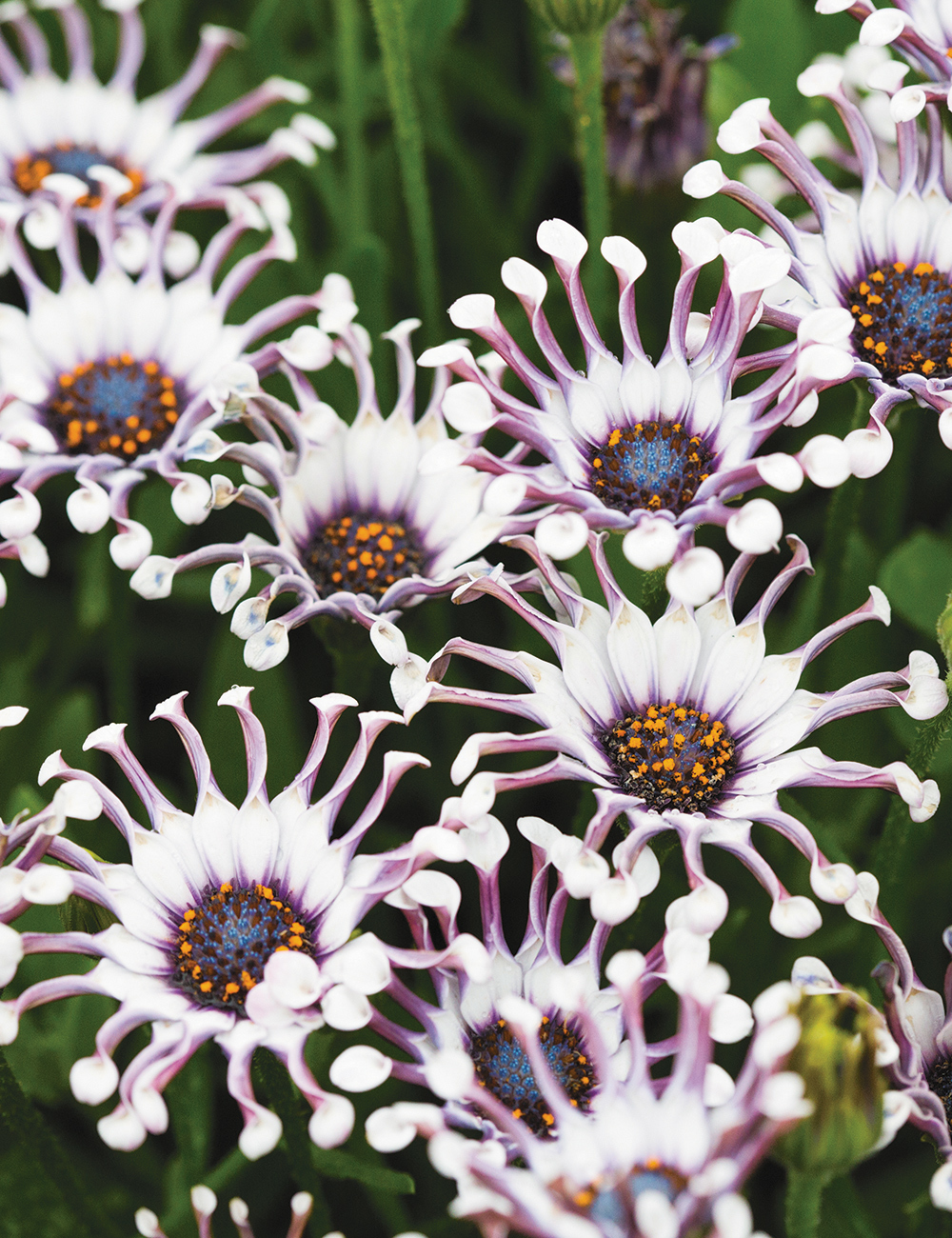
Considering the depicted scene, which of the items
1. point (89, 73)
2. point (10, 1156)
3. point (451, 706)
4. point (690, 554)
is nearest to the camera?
point (690, 554)

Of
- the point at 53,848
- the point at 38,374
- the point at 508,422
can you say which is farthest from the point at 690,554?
the point at 38,374

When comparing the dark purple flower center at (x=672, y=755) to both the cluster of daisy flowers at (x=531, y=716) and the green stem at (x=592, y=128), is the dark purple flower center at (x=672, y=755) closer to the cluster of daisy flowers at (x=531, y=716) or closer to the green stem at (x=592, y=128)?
the cluster of daisy flowers at (x=531, y=716)

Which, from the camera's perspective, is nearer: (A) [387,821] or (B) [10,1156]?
(B) [10,1156]

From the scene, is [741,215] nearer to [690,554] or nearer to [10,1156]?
[690,554]

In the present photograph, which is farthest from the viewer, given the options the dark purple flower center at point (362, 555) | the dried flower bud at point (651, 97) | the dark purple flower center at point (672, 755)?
the dried flower bud at point (651, 97)

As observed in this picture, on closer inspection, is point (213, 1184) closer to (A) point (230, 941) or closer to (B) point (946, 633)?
(A) point (230, 941)

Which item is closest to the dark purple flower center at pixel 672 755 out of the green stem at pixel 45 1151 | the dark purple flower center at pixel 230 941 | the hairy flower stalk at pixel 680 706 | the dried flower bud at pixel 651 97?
the hairy flower stalk at pixel 680 706
